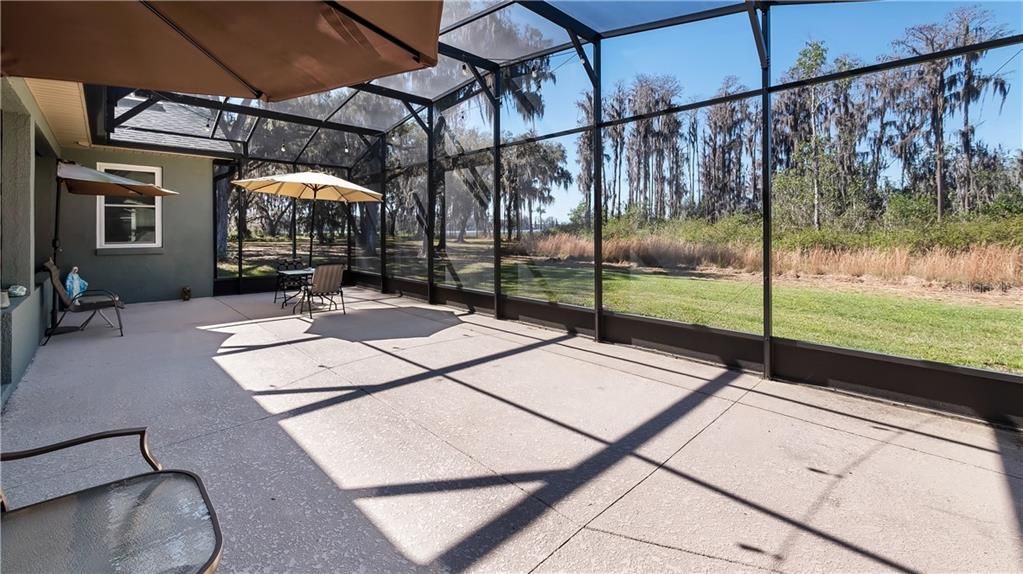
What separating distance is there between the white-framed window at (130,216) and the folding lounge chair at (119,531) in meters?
8.69

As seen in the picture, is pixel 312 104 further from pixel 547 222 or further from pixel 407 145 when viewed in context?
pixel 547 222

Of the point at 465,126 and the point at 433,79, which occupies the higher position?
the point at 433,79

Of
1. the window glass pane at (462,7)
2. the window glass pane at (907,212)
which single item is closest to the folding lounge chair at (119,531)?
the window glass pane at (462,7)

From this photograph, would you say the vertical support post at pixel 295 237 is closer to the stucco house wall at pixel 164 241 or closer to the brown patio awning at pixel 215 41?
the stucco house wall at pixel 164 241

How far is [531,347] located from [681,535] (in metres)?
3.36

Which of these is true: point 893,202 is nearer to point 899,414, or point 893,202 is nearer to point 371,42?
point 899,414

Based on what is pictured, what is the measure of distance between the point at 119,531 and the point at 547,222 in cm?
572

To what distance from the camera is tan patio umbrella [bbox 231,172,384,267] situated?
23.3ft

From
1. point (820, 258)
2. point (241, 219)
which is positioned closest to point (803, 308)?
point (820, 258)

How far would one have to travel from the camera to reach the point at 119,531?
1289mm

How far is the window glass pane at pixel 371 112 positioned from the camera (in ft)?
27.0

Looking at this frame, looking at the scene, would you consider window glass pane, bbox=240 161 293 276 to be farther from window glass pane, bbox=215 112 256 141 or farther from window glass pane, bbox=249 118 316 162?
window glass pane, bbox=215 112 256 141

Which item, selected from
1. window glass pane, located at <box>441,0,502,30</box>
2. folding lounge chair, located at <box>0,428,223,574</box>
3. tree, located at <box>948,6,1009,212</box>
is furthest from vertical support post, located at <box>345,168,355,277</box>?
tree, located at <box>948,6,1009,212</box>

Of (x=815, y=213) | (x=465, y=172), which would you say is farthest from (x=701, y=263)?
(x=465, y=172)
